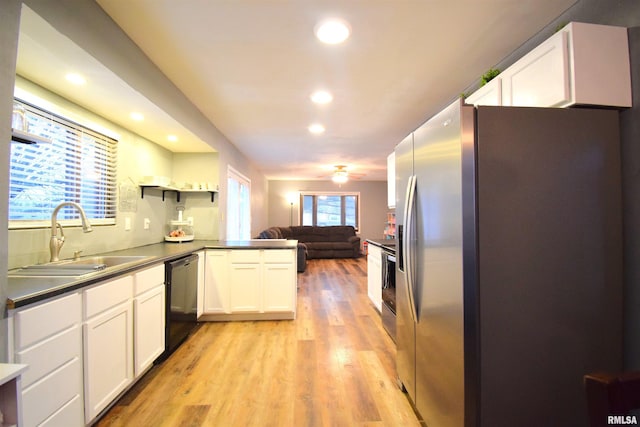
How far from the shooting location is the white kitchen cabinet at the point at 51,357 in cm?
116

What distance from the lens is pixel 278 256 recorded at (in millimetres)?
3281

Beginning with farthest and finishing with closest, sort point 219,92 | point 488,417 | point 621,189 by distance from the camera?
point 219,92 < point 621,189 < point 488,417

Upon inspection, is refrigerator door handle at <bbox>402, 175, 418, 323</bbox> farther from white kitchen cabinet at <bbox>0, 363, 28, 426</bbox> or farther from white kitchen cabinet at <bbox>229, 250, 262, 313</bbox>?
white kitchen cabinet at <bbox>229, 250, 262, 313</bbox>

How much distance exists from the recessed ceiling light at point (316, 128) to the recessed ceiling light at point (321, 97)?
75 centimetres

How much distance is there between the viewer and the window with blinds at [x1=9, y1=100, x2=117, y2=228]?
1742 mm

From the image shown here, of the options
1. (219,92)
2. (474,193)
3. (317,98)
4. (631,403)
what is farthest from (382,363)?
(219,92)

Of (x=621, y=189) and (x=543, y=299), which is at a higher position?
(x=621, y=189)

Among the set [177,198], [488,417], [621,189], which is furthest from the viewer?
[177,198]

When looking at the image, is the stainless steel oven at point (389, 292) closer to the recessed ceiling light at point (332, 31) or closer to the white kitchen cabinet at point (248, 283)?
the white kitchen cabinet at point (248, 283)

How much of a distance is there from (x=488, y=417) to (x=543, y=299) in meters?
0.56

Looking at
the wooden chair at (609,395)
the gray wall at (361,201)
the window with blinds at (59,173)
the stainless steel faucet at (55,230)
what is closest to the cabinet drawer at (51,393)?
the stainless steel faucet at (55,230)

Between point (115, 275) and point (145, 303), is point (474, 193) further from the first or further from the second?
point (145, 303)

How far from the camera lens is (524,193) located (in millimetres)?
Answer: 1261

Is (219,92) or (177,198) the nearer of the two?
(219,92)
